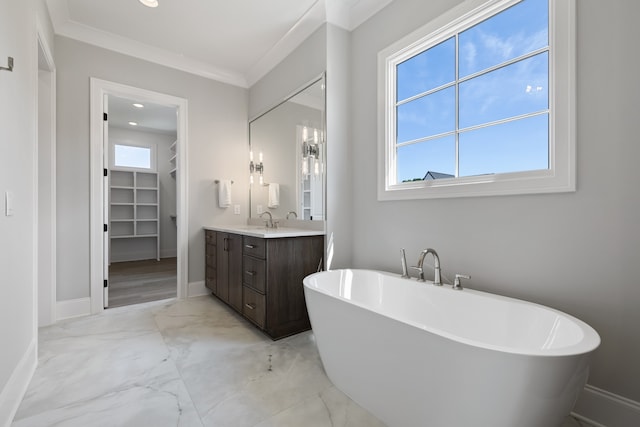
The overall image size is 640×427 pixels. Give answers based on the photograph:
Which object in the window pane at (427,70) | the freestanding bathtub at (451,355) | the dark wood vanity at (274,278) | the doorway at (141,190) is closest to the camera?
the freestanding bathtub at (451,355)

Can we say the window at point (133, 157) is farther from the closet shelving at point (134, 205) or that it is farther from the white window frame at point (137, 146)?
the closet shelving at point (134, 205)

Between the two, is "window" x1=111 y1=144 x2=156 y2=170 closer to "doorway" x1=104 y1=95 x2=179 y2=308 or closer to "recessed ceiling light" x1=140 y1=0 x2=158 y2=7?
"doorway" x1=104 y1=95 x2=179 y2=308

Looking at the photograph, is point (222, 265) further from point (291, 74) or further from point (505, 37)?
point (505, 37)

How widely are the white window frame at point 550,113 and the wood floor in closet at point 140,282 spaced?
289 centimetres

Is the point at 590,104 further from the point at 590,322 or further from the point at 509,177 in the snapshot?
the point at 590,322

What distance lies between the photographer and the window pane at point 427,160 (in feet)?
6.82

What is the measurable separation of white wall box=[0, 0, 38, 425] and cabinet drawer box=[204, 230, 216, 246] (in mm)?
1479

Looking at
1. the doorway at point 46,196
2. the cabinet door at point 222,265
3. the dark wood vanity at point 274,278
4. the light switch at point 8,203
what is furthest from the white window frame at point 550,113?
the doorway at point 46,196

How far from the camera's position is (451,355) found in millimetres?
1045

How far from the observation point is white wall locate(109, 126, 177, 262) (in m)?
5.75

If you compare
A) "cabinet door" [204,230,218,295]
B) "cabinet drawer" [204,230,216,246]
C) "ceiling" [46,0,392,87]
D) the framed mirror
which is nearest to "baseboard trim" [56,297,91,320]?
"cabinet door" [204,230,218,295]

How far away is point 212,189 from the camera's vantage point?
3521 mm

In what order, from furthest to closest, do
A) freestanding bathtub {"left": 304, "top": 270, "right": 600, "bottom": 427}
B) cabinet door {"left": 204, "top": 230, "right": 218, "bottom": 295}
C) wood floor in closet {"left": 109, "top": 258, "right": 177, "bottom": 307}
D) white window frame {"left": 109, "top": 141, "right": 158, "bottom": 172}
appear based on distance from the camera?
white window frame {"left": 109, "top": 141, "right": 158, "bottom": 172} → wood floor in closet {"left": 109, "top": 258, "right": 177, "bottom": 307} → cabinet door {"left": 204, "top": 230, "right": 218, "bottom": 295} → freestanding bathtub {"left": 304, "top": 270, "right": 600, "bottom": 427}

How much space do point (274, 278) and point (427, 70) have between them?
1.97 metres
